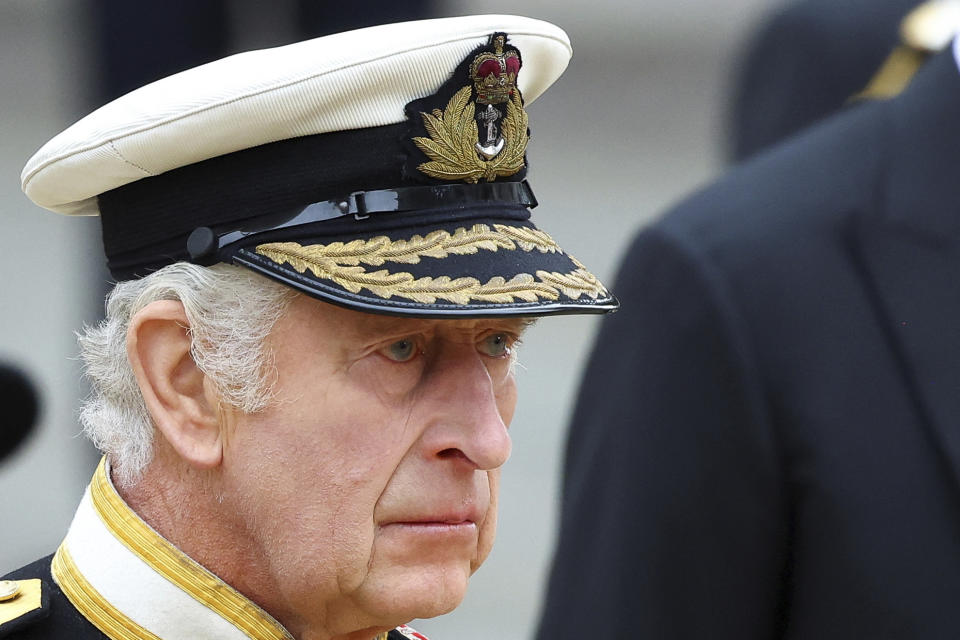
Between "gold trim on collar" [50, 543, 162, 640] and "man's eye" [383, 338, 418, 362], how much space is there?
21.5 inches

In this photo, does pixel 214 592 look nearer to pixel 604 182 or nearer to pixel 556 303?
pixel 556 303

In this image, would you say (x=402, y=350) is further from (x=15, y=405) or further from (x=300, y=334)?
(x=15, y=405)

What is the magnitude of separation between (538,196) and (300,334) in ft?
33.0

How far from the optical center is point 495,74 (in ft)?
8.54

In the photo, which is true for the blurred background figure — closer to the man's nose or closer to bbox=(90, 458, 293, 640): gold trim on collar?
bbox=(90, 458, 293, 640): gold trim on collar

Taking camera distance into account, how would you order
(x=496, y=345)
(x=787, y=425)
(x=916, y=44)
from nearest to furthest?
(x=787, y=425)
(x=496, y=345)
(x=916, y=44)

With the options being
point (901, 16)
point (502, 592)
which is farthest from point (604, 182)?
point (901, 16)

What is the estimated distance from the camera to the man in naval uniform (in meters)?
2.45

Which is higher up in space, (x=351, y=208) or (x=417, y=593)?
(x=351, y=208)

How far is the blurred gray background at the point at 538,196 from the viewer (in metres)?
6.54

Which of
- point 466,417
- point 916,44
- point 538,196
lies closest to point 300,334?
point 466,417

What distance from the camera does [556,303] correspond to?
2.49 m

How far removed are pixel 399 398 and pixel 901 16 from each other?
4.23 ft

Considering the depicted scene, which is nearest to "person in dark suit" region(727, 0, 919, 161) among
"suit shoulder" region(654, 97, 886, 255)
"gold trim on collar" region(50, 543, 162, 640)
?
"suit shoulder" region(654, 97, 886, 255)
